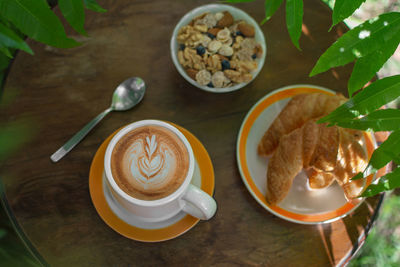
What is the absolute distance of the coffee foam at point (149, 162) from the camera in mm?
675

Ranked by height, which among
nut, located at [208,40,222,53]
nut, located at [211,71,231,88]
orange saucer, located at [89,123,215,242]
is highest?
nut, located at [208,40,222,53]

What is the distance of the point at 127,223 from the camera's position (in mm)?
765

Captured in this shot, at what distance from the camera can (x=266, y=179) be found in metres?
0.83

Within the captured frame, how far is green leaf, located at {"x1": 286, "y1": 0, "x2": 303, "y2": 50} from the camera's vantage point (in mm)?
577

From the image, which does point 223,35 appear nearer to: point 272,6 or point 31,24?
point 272,6

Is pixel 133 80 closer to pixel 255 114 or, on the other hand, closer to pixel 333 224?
pixel 255 114

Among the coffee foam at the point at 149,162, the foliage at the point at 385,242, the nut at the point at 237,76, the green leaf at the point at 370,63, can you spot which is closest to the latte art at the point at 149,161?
the coffee foam at the point at 149,162

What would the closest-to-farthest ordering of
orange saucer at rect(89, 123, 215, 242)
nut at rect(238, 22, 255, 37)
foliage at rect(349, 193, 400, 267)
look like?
orange saucer at rect(89, 123, 215, 242)
nut at rect(238, 22, 255, 37)
foliage at rect(349, 193, 400, 267)

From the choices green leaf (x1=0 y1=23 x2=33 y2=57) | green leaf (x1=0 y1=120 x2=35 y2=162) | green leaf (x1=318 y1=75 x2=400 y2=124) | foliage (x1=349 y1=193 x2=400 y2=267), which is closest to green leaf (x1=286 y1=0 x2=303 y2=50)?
green leaf (x1=318 y1=75 x2=400 y2=124)

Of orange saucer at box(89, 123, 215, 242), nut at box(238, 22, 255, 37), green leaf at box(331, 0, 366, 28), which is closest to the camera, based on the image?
green leaf at box(331, 0, 366, 28)

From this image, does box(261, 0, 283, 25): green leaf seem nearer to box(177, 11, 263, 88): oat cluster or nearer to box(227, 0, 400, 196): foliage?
box(227, 0, 400, 196): foliage

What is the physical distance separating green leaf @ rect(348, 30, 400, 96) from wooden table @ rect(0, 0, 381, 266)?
358mm

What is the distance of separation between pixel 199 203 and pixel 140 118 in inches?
11.1

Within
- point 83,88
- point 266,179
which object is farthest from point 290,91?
point 83,88
